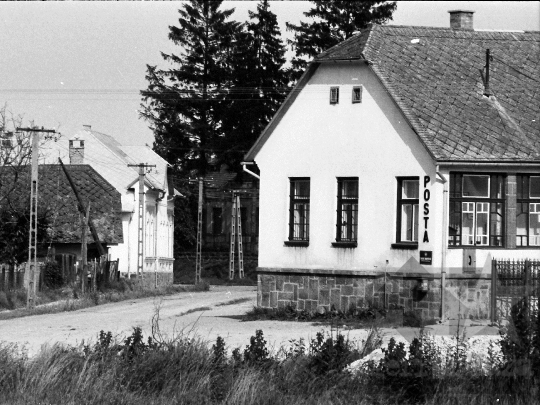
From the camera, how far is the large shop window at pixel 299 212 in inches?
1235

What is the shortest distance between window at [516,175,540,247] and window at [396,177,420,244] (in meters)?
2.40

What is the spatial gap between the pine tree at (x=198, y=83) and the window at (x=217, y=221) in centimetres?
950

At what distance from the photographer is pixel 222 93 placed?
7619 cm

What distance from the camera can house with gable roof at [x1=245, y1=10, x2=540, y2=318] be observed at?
96.0ft

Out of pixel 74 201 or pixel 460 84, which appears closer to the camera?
pixel 460 84

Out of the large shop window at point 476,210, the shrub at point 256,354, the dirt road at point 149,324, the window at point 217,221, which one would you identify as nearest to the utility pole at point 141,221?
the dirt road at point 149,324

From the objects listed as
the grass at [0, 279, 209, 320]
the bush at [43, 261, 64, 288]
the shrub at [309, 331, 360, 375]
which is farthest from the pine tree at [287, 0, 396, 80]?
the shrub at [309, 331, 360, 375]

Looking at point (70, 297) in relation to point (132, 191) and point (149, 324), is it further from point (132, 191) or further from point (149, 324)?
point (132, 191)

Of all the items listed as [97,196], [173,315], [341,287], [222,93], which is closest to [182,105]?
[222,93]

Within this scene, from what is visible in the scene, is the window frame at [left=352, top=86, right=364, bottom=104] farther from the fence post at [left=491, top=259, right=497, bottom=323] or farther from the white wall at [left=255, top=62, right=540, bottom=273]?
the fence post at [left=491, top=259, right=497, bottom=323]

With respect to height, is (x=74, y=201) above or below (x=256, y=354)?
above

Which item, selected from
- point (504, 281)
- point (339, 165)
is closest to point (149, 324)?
point (339, 165)

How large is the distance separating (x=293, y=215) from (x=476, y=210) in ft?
15.5

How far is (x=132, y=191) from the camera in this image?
63.6 meters
